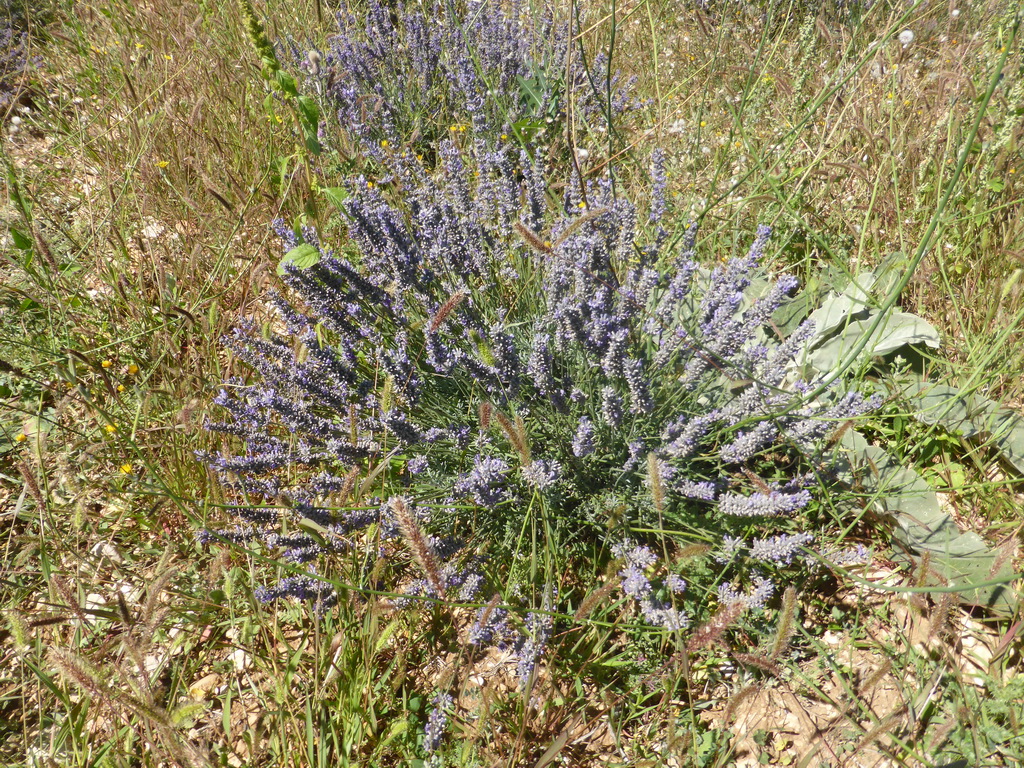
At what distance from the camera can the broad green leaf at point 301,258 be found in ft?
5.39

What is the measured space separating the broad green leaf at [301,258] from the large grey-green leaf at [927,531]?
1713 mm

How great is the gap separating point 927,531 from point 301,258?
204 cm

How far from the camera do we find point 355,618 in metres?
1.69

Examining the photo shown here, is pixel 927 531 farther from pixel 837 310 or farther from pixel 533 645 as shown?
pixel 533 645

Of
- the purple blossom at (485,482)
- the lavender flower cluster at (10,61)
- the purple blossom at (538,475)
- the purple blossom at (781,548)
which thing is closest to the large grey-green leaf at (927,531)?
the purple blossom at (781,548)

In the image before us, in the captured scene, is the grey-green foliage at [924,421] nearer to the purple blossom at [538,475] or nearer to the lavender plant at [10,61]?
the purple blossom at [538,475]

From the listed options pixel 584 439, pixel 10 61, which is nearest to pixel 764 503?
pixel 584 439

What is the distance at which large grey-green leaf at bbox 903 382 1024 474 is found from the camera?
197 cm

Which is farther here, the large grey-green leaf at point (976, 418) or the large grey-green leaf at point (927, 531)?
the large grey-green leaf at point (976, 418)

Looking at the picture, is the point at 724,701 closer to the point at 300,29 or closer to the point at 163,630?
the point at 163,630

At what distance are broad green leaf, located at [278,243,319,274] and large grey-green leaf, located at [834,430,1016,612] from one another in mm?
1713

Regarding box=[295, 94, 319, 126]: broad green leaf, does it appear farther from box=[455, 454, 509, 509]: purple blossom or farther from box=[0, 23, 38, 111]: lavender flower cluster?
box=[0, 23, 38, 111]: lavender flower cluster

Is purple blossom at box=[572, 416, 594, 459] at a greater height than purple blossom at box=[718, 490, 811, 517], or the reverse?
purple blossom at box=[572, 416, 594, 459]

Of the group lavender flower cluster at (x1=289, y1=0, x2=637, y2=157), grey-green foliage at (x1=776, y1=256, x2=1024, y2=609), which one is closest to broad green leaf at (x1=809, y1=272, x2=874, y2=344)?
grey-green foliage at (x1=776, y1=256, x2=1024, y2=609)
